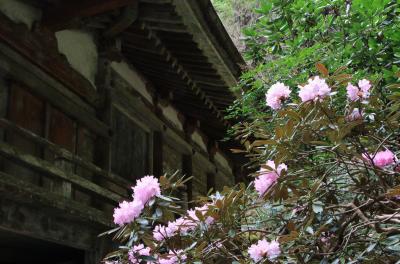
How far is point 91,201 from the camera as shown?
5547 millimetres

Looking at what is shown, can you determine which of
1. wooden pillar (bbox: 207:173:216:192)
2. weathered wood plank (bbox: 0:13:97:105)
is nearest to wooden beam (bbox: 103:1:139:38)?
weathered wood plank (bbox: 0:13:97:105)

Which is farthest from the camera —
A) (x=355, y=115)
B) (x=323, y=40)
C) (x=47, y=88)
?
(x=47, y=88)

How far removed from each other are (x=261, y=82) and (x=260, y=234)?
2731 mm

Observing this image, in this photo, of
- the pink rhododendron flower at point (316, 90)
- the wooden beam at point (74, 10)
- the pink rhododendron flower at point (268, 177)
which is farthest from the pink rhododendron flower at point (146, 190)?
the wooden beam at point (74, 10)

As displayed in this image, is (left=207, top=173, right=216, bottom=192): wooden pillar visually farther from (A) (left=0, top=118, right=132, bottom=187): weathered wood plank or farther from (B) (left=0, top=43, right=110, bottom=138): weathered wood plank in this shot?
(A) (left=0, top=118, right=132, bottom=187): weathered wood plank

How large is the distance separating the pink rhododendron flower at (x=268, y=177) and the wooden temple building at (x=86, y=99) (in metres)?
2.05

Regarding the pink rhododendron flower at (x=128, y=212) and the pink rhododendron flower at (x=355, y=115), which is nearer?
the pink rhododendron flower at (x=355, y=115)

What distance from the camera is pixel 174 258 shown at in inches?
86.7

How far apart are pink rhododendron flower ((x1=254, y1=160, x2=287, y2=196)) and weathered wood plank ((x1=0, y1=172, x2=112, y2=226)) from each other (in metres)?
2.01

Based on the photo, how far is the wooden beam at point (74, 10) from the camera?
4664mm

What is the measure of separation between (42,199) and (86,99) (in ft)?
6.47

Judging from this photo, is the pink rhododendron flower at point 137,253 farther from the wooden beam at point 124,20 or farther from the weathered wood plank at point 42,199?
the wooden beam at point 124,20

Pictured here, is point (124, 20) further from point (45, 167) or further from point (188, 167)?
point (188, 167)

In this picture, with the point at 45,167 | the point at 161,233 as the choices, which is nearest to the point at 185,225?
the point at 161,233
